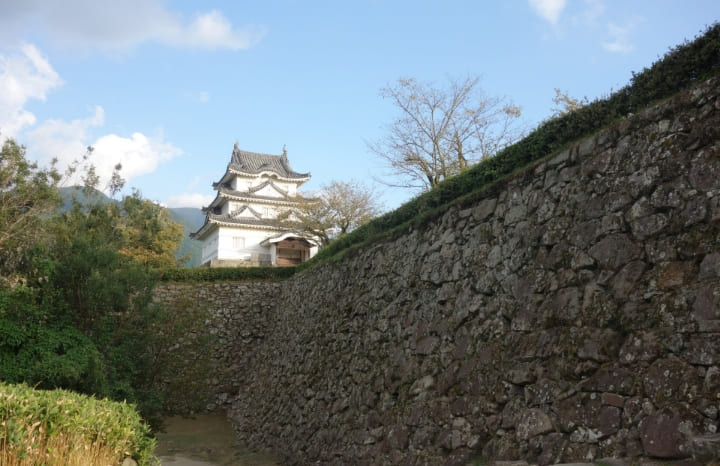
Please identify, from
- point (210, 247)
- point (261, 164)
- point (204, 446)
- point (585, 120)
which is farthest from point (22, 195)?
point (261, 164)

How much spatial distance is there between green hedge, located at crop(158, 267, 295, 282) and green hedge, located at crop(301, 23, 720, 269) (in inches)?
435

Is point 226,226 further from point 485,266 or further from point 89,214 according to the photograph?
point 485,266

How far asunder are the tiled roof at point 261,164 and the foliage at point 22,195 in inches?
820

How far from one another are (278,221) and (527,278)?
2694 centimetres

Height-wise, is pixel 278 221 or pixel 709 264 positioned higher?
pixel 278 221

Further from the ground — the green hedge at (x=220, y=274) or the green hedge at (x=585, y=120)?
the green hedge at (x=585, y=120)

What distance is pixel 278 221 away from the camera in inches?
1268

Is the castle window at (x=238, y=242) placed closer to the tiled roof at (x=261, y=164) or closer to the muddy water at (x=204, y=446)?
the tiled roof at (x=261, y=164)

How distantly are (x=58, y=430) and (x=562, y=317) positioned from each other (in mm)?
4947

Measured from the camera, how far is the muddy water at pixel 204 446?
12.5 m

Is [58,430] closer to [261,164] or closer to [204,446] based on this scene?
[204,446]

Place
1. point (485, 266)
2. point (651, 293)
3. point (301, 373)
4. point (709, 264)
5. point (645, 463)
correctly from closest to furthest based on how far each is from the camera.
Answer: point (645, 463)
point (709, 264)
point (651, 293)
point (485, 266)
point (301, 373)

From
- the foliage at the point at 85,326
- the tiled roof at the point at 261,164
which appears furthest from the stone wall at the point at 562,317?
the tiled roof at the point at 261,164

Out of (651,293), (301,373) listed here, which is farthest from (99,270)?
(651,293)
